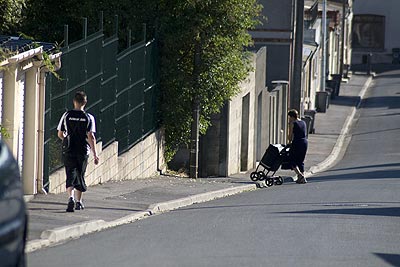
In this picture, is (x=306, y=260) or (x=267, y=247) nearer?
(x=306, y=260)

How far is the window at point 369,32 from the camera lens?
91938mm

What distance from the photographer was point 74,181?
13695 millimetres

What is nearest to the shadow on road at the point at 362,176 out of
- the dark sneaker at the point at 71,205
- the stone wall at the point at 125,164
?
the stone wall at the point at 125,164

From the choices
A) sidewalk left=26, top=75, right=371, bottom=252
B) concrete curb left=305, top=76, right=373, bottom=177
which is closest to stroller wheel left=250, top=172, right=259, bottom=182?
sidewalk left=26, top=75, right=371, bottom=252

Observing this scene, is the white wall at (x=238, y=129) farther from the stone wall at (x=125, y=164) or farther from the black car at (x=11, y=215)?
the black car at (x=11, y=215)

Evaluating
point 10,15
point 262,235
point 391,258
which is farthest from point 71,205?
point 10,15

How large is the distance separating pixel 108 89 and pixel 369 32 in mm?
76121

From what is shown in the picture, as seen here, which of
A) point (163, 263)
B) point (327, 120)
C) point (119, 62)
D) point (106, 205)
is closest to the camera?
point (163, 263)

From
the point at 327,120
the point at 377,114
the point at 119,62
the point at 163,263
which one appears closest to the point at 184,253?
the point at 163,263

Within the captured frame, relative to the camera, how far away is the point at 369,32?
9281cm

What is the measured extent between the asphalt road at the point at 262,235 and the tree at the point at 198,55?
338 cm

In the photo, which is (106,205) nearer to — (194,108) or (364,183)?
(194,108)

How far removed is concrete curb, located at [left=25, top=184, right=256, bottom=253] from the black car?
510cm

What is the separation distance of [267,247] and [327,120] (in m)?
39.3
